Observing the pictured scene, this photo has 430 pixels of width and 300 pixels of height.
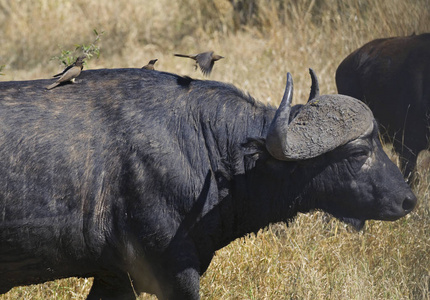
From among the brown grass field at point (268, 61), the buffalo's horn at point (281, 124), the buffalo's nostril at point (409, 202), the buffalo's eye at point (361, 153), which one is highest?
the buffalo's horn at point (281, 124)

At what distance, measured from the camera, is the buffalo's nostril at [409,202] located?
437 cm

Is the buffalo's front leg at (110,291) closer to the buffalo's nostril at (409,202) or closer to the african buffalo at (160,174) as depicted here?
the african buffalo at (160,174)

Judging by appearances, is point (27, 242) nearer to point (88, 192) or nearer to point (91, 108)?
point (88, 192)

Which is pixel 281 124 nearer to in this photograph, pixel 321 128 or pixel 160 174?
pixel 321 128

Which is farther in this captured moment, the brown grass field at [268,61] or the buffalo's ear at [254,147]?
the brown grass field at [268,61]

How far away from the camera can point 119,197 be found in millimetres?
3951

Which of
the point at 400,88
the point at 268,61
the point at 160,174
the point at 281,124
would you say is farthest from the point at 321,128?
the point at 268,61

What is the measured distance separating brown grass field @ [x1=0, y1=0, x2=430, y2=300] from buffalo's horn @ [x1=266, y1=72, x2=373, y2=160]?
3.55 feet

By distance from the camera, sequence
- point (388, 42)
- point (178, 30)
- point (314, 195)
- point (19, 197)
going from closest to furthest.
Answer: point (19, 197) < point (314, 195) < point (388, 42) < point (178, 30)

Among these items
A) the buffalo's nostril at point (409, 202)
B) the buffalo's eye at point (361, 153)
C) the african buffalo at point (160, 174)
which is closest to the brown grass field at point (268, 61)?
the buffalo's nostril at point (409, 202)

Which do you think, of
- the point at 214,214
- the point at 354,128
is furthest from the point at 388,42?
the point at 214,214

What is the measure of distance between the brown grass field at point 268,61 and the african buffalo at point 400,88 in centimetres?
28

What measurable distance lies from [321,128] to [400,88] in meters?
3.00

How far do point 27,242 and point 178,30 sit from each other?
9.30 metres
